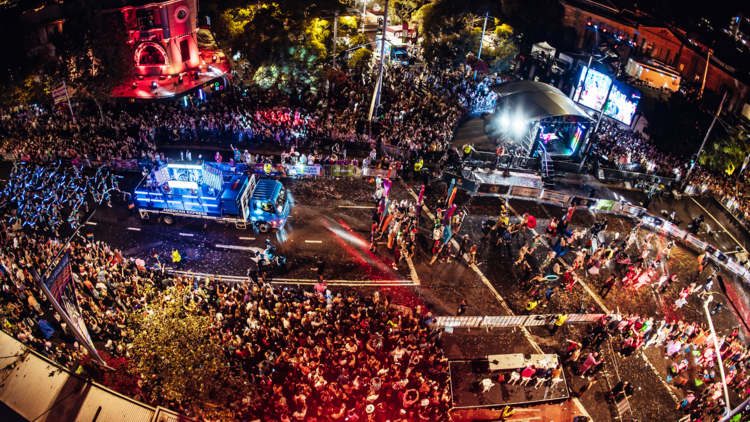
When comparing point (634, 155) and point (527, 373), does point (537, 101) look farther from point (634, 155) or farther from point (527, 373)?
point (527, 373)

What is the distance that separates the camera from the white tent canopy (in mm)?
41847

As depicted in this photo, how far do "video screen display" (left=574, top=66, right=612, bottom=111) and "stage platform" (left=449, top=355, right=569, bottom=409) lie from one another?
26628 millimetres

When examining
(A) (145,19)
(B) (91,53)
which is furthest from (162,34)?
(B) (91,53)

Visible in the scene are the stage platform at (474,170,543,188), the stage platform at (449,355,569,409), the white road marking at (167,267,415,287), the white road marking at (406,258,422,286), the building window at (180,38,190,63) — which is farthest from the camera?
the building window at (180,38,190,63)

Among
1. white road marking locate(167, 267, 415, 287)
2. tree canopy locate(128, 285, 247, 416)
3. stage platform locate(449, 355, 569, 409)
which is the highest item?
tree canopy locate(128, 285, 247, 416)

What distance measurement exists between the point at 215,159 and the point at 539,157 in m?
20.8

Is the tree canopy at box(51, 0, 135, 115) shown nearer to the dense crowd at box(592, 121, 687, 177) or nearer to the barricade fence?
the barricade fence

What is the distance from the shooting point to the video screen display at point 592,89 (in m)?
33.6

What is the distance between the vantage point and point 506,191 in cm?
2558

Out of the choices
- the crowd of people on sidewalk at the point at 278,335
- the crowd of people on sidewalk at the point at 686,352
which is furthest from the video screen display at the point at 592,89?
the crowd of people on sidewalk at the point at 278,335

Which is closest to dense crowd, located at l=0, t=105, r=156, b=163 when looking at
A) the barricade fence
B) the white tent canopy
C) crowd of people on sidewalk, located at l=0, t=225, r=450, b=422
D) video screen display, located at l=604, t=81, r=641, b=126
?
crowd of people on sidewalk, located at l=0, t=225, r=450, b=422

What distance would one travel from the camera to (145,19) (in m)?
32.2

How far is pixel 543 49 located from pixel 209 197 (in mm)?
36613

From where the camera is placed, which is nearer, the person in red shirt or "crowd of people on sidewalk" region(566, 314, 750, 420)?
the person in red shirt
